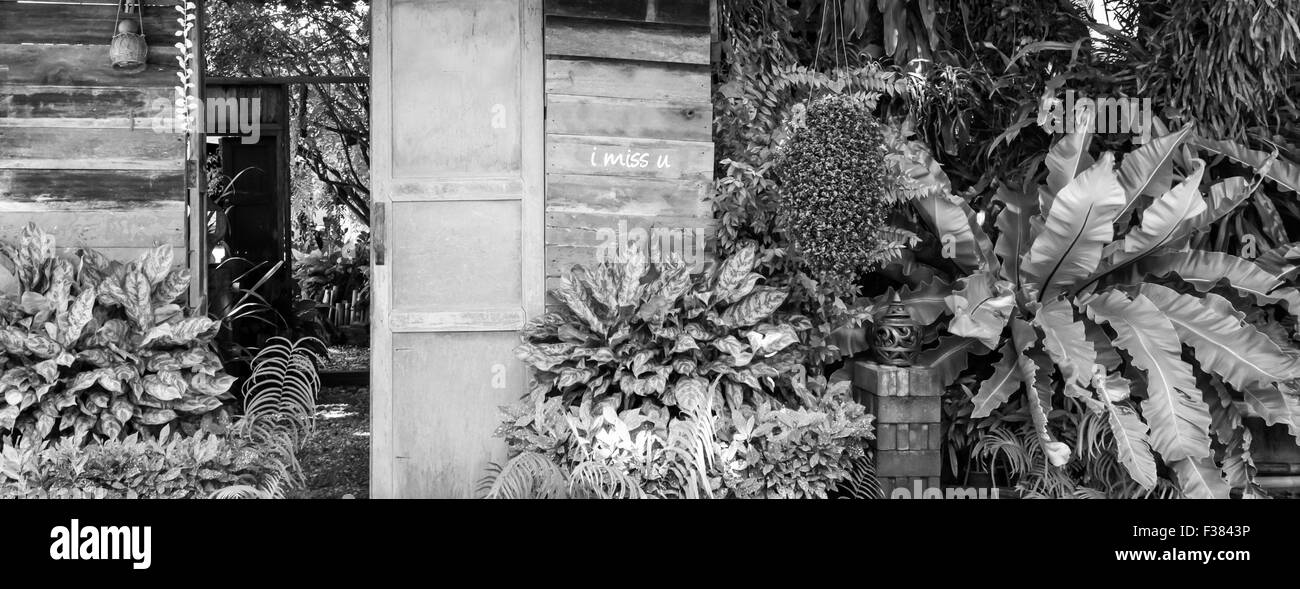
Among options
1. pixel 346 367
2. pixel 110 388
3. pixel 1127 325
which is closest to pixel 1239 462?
pixel 1127 325

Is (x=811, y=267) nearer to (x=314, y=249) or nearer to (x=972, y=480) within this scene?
(x=972, y=480)

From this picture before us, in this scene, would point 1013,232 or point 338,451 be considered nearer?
point 1013,232

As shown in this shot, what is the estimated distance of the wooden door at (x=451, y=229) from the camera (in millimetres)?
4145

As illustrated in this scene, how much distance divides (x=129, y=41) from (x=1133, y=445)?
4.67 meters

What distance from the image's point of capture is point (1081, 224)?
398 centimetres

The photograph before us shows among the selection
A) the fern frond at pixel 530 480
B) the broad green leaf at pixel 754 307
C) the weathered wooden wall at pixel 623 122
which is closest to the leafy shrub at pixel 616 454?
the fern frond at pixel 530 480

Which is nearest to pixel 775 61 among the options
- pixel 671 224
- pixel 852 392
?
pixel 671 224

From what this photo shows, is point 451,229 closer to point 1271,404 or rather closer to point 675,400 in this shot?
point 675,400

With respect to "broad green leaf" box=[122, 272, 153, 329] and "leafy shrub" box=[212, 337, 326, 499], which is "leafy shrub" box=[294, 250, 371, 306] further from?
"broad green leaf" box=[122, 272, 153, 329]

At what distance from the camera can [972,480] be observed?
14.1ft

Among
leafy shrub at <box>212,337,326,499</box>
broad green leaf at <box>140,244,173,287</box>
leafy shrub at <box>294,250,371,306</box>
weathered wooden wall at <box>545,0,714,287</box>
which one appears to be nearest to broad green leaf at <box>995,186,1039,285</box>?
weathered wooden wall at <box>545,0,714,287</box>

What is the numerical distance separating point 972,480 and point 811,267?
1.39 metres

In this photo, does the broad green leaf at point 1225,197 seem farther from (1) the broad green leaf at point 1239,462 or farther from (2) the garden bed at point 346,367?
(2) the garden bed at point 346,367

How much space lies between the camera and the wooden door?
4.14 metres
